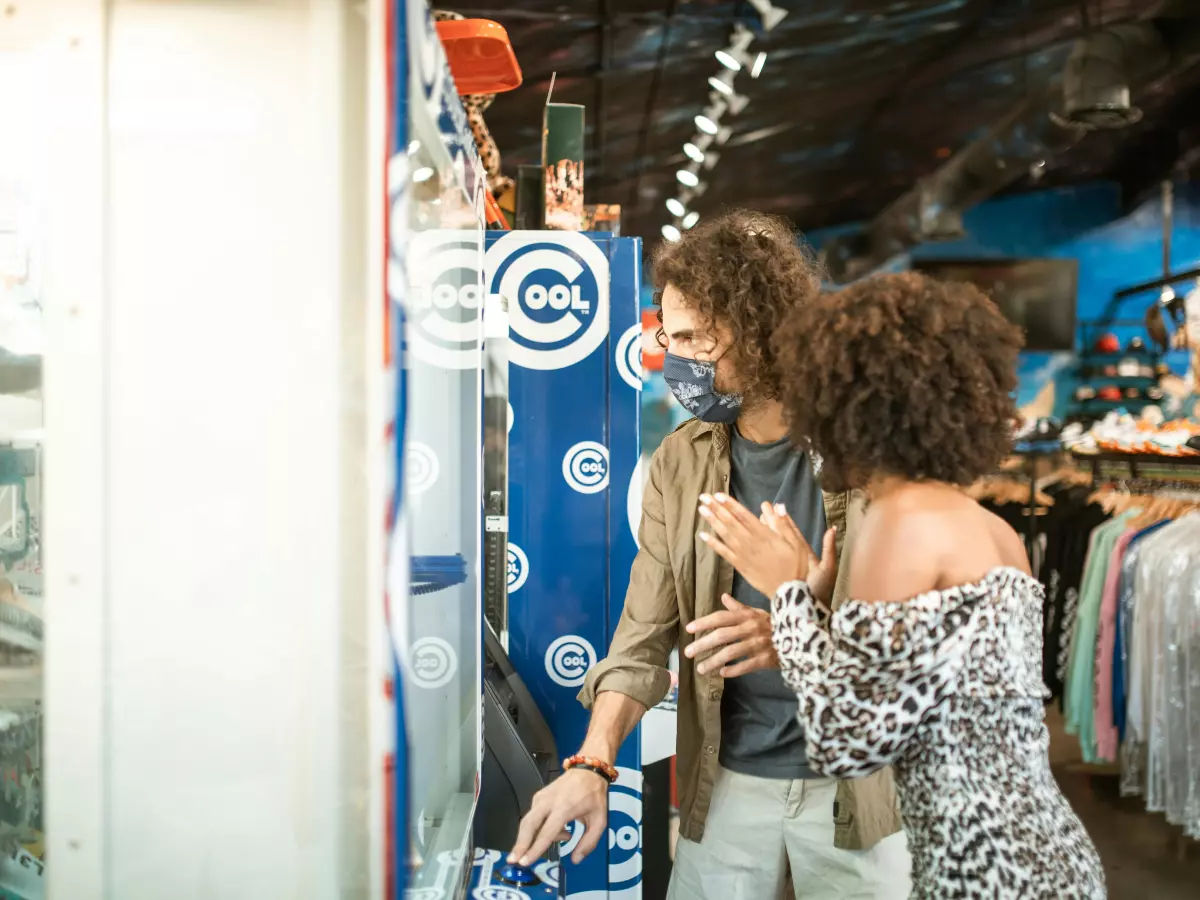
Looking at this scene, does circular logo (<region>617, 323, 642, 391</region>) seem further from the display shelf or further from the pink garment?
the display shelf

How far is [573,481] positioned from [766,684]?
0.95 meters

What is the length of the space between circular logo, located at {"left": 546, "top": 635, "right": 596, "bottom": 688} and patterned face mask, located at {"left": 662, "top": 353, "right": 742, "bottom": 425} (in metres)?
0.98

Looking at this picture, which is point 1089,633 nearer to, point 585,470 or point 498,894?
point 585,470

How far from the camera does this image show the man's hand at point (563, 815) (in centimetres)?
141

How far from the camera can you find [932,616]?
1128mm

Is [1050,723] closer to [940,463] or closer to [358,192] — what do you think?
[940,463]

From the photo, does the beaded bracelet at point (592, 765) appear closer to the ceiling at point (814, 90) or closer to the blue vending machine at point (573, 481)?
the blue vending machine at point (573, 481)

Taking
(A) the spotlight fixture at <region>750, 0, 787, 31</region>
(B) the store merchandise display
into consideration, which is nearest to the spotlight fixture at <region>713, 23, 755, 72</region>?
(A) the spotlight fixture at <region>750, 0, 787, 31</region>

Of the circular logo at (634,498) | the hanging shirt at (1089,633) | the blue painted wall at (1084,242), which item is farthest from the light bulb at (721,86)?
the circular logo at (634,498)

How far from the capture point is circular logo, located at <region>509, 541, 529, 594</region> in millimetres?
2492

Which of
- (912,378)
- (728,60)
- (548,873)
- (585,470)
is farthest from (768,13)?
(548,873)

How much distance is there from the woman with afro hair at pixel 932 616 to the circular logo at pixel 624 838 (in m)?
1.34

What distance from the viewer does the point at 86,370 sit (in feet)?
3.11

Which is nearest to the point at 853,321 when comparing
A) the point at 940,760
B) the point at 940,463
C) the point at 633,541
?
the point at 940,463
